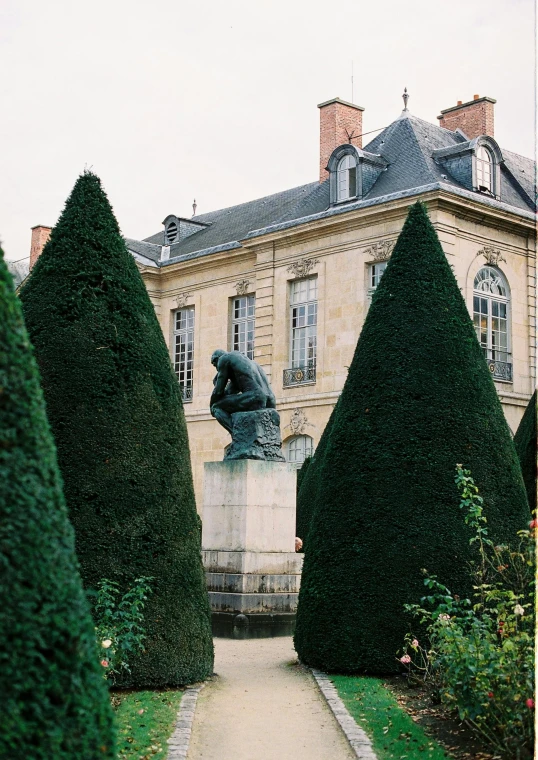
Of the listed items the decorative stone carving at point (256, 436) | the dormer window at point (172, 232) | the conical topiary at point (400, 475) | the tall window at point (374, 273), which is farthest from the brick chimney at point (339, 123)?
the conical topiary at point (400, 475)

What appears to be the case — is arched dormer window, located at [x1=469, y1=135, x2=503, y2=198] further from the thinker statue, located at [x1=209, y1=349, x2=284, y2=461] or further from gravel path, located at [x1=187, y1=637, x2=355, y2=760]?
gravel path, located at [x1=187, y1=637, x2=355, y2=760]

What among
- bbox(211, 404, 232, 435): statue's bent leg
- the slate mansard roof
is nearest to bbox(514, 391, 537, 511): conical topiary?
bbox(211, 404, 232, 435): statue's bent leg

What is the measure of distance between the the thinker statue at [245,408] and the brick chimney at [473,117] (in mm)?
16943

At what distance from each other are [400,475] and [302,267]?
736 inches

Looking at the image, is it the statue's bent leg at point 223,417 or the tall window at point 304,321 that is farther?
the tall window at point 304,321

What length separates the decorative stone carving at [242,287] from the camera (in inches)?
1112

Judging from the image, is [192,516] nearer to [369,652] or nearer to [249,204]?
[369,652]

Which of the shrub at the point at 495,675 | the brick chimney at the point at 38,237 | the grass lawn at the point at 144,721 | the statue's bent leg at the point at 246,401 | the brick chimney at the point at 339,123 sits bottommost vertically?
the grass lawn at the point at 144,721

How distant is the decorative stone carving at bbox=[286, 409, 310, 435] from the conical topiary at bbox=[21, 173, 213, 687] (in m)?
17.9

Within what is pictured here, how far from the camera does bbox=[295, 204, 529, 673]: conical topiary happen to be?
25.4ft

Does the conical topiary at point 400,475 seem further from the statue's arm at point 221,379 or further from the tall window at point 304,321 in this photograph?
the tall window at point 304,321

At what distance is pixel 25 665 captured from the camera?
111 inches

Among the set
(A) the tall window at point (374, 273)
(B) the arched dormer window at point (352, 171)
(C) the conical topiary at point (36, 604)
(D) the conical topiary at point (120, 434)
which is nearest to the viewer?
(C) the conical topiary at point (36, 604)

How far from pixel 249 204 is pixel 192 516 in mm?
25589
